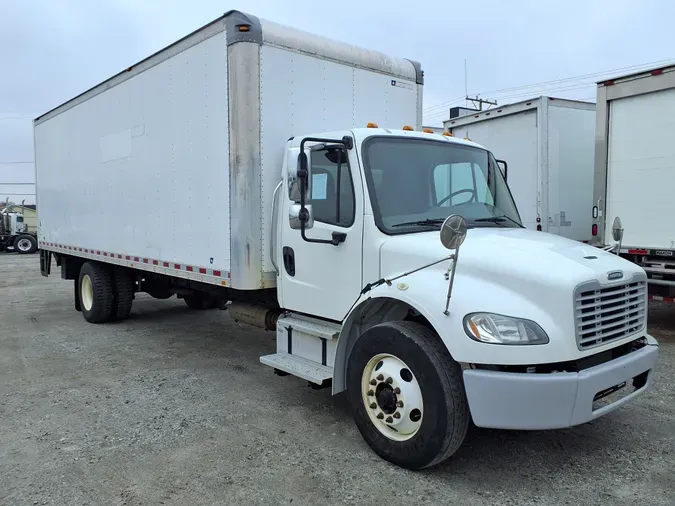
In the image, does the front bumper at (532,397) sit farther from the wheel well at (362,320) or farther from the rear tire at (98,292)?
the rear tire at (98,292)

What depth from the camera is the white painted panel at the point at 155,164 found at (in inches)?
218

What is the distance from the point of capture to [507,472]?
3.87m

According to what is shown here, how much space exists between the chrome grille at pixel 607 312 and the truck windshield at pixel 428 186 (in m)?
1.15

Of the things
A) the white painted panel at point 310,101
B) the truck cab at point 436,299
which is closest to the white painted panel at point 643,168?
the white painted panel at point 310,101

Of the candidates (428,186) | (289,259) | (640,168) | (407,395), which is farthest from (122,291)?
(640,168)

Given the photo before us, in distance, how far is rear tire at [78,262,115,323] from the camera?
8.93 m

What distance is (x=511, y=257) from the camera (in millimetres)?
3633

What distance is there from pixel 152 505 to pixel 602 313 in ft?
9.99

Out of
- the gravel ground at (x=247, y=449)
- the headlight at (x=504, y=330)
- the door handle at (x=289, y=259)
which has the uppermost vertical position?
the door handle at (x=289, y=259)

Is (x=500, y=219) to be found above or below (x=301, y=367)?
above

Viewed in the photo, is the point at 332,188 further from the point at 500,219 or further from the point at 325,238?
the point at 500,219

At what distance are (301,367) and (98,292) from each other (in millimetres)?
5383

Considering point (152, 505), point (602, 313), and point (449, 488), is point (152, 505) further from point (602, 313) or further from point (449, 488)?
point (602, 313)

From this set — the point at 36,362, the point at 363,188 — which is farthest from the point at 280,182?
the point at 36,362
